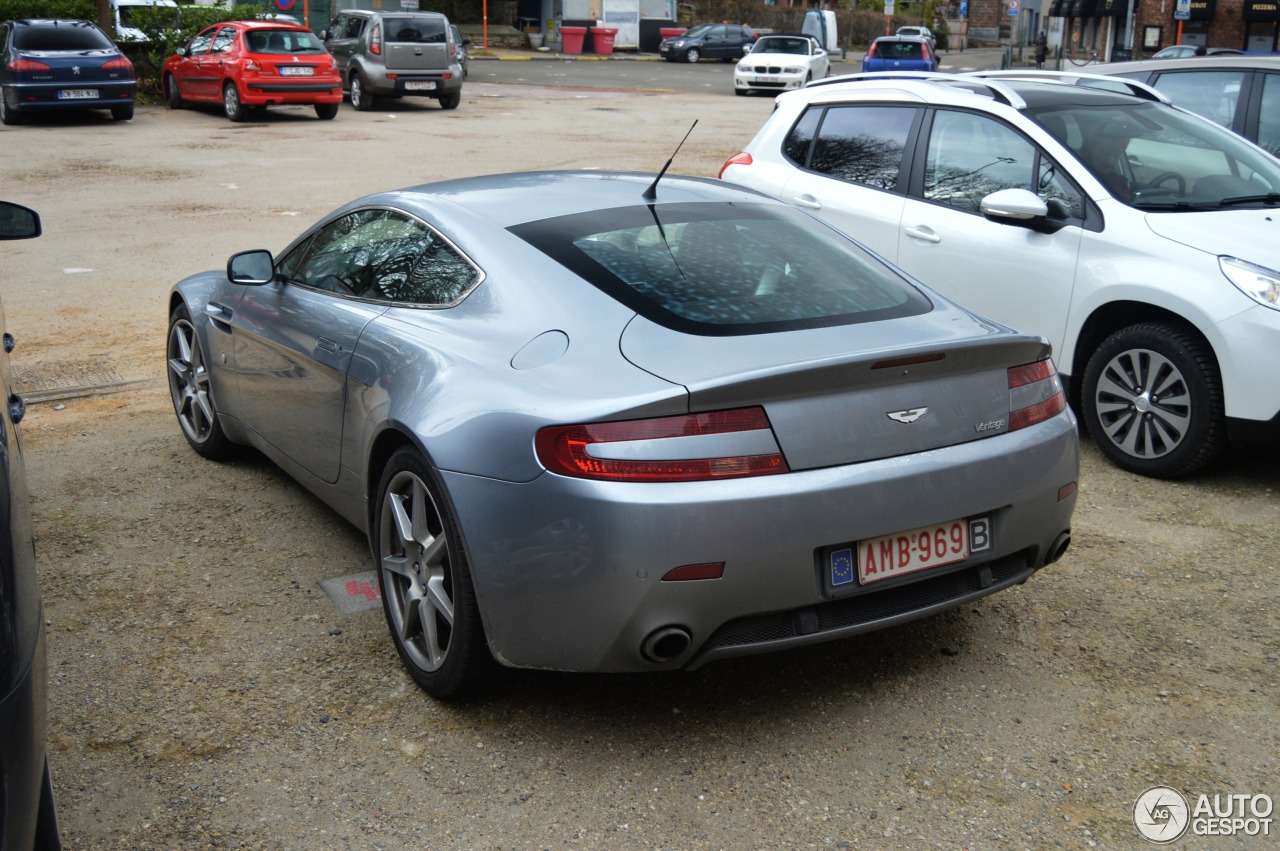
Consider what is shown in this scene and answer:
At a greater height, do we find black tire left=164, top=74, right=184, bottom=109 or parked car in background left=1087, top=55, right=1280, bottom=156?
parked car in background left=1087, top=55, right=1280, bottom=156

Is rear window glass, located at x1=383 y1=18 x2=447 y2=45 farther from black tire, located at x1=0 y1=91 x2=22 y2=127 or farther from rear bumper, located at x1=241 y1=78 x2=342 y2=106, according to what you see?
black tire, located at x1=0 y1=91 x2=22 y2=127

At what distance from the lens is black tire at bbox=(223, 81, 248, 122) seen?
21656 mm

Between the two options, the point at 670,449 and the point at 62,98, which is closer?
the point at 670,449

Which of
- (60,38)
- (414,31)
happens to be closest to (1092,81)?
(60,38)

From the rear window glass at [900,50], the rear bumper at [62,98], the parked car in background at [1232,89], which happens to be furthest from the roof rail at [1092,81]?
the rear window glass at [900,50]

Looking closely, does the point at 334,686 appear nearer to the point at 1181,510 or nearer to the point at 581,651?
the point at 581,651

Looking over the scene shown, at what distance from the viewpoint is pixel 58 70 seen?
2031 cm

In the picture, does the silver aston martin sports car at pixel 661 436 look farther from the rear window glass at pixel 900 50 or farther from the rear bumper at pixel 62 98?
the rear window glass at pixel 900 50

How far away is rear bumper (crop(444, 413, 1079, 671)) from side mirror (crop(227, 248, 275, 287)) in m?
1.88

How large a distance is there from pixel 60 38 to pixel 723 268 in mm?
20177

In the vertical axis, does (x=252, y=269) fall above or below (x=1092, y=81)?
below

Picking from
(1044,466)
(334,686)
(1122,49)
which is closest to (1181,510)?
(1044,466)

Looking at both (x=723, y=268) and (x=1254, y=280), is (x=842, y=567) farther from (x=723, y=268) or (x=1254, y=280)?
(x=1254, y=280)

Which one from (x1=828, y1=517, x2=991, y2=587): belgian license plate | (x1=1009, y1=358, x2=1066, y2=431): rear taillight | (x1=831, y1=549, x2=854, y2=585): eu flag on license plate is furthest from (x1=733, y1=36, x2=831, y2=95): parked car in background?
(x1=831, y1=549, x2=854, y2=585): eu flag on license plate
